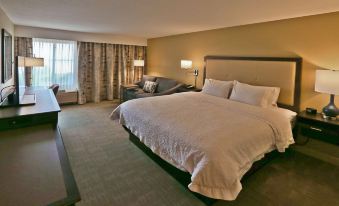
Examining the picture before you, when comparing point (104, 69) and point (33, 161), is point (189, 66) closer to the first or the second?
point (104, 69)

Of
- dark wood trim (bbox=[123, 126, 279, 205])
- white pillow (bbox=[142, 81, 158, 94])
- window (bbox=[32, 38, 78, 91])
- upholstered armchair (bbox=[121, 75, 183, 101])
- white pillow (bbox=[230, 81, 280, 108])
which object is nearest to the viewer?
dark wood trim (bbox=[123, 126, 279, 205])

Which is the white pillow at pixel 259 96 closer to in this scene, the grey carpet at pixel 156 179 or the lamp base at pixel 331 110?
the lamp base at pixel 331 110

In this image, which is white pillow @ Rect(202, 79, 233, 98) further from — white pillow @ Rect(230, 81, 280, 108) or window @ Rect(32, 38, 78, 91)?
window @ Rect(32, 38, 78, 91)

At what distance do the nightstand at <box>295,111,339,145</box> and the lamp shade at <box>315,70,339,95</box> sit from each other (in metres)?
0.43

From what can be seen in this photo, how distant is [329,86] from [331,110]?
377 millimetres

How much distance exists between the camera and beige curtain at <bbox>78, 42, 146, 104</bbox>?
6367 millimetres

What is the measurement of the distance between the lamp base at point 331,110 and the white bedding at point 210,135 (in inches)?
22.6

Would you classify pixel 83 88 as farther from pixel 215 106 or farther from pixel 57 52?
pixel 215 106

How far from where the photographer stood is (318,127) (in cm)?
296

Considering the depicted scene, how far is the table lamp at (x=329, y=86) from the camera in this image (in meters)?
2.77

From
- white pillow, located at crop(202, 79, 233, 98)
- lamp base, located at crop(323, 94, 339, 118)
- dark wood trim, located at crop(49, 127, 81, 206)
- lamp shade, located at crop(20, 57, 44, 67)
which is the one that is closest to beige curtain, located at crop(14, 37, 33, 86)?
lamp shade, located at crop(20, 57, 44, 67)

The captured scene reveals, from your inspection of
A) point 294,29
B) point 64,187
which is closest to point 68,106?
point 64,187

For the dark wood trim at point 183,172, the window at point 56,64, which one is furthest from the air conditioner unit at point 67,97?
the dark wood trim at point 183,172

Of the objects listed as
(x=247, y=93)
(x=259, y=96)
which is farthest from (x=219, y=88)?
(x=259, y=96)
